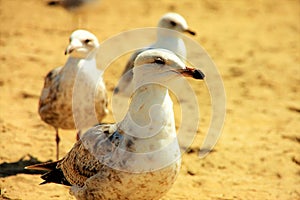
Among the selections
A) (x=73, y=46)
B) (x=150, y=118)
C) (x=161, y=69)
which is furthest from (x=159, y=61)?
(x=73, y=46)

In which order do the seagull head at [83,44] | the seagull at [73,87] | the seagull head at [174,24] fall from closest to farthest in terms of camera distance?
the seagull at [73,87] < the seagull head at [83,44] < the seagull head at [174,24]

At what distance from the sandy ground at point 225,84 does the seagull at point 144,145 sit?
1.53m

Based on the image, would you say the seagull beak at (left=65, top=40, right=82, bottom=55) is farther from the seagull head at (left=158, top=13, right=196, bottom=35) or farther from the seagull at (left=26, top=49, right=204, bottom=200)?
the seagull head at (left=158, top=13, right=196, bottom=35)

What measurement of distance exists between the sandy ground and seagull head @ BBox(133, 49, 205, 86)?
78.4 inches

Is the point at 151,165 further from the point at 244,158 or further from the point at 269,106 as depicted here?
the point at 269,106

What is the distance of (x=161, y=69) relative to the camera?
4.59m

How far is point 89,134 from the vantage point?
16.6 ft

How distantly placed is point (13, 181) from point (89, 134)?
66.7 inches

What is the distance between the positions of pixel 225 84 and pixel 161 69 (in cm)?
512

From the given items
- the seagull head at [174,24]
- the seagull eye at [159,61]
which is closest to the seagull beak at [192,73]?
the seagull eye at [159,61]

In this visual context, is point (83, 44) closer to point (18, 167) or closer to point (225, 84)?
point (18, 167)

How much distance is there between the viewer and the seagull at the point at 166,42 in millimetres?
8180

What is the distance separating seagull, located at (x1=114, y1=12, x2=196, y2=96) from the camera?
26.8 feet

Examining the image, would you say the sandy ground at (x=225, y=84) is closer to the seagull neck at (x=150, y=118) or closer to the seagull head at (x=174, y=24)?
the seagull head at (x=174, y=24)
